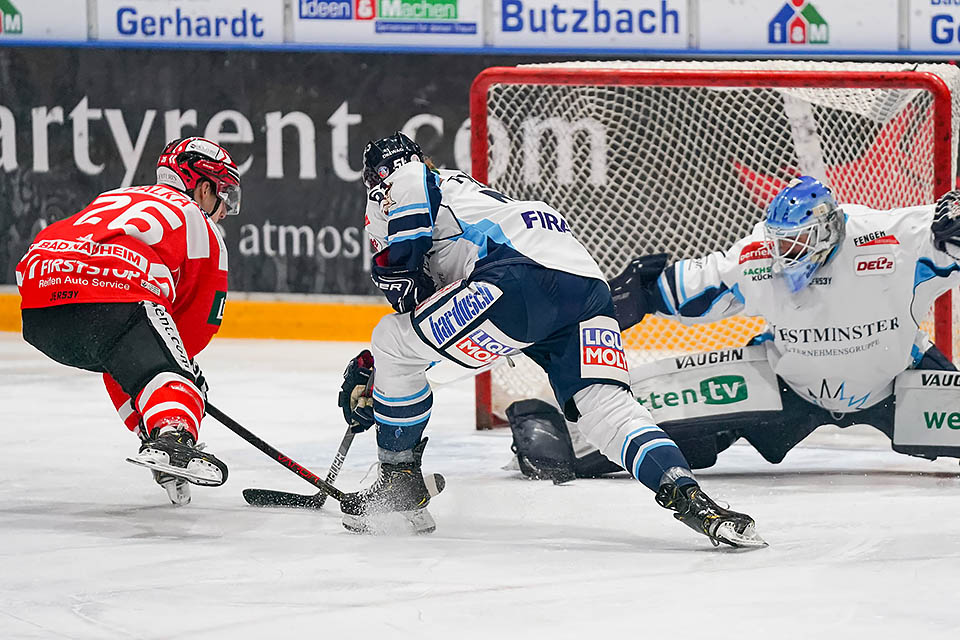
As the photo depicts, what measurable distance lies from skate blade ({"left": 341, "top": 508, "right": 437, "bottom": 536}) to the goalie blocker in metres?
0.66

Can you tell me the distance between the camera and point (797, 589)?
3.08 meters

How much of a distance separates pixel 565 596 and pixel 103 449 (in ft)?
7.25

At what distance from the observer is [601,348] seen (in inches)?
142

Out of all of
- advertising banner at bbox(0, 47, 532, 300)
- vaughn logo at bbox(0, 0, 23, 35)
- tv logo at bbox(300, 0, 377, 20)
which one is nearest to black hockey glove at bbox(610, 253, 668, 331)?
advertising banner at bbox(0, 47, 532, 300)

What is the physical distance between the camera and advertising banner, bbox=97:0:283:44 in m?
6.88

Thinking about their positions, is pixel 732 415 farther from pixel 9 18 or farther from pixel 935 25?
pixel 9 18

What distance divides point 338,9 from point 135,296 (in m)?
3.17

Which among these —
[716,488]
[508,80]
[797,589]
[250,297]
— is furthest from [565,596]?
[250,297]

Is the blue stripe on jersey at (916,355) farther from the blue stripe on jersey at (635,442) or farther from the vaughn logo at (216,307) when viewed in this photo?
the vaughn logo at (216,307)

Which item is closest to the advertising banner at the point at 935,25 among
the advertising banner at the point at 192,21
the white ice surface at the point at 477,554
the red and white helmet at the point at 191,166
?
the white ice surface at the point at 477,554

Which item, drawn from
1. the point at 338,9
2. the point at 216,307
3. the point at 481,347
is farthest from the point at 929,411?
the point at 338,9

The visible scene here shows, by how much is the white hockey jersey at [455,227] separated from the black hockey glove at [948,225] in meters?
0.93

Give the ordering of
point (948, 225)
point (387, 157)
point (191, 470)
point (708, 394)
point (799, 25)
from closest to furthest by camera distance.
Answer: point (191, 470)
point (387, 157)
point (948, 225)
point (708, 394)
point (799, 25)

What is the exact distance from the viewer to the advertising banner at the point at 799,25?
6211mm
